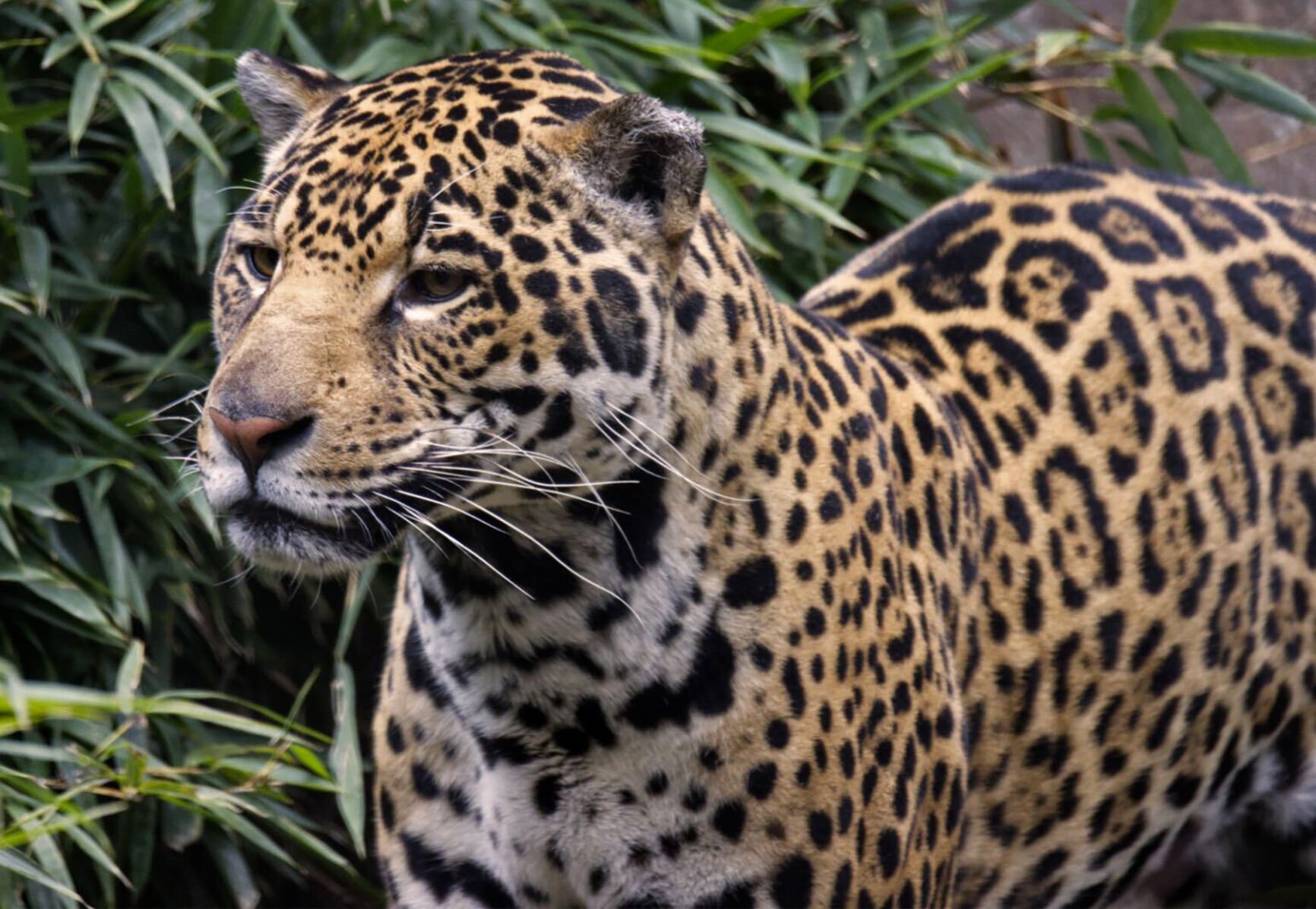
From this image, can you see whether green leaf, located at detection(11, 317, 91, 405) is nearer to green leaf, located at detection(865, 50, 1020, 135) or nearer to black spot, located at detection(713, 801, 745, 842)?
black spot, located at detection(713, 801, 745, 842)

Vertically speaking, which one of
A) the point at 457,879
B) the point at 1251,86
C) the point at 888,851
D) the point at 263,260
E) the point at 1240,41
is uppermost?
the point at 1240,41

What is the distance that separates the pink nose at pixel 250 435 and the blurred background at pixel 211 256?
138 centimetres

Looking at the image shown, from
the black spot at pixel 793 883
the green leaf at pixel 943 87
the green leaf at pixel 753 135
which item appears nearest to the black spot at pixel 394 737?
the black spot at pixel 793 883

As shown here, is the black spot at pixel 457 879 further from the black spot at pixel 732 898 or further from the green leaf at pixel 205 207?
the green leaf at pixel 205 207

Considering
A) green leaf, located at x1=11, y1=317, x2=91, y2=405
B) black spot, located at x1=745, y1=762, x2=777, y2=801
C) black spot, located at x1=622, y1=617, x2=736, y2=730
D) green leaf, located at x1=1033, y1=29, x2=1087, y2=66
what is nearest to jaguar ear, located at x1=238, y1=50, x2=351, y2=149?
black spot, located at x1=622, y1=617, x2=736, y2=730

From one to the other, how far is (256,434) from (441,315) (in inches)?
14.6

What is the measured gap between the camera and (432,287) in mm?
3137

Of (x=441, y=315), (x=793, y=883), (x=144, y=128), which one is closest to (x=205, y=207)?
(x=144, y=128)

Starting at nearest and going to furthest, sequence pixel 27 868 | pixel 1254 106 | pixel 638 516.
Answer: pixel 638 516, pixel 27 868, pixel 1254 106

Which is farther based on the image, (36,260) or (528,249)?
(36,260)

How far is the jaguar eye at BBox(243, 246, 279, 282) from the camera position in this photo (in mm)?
3311

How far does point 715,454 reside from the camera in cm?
340

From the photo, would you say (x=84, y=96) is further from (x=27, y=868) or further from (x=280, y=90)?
(x=27, y=868)

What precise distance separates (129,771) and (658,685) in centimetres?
166
